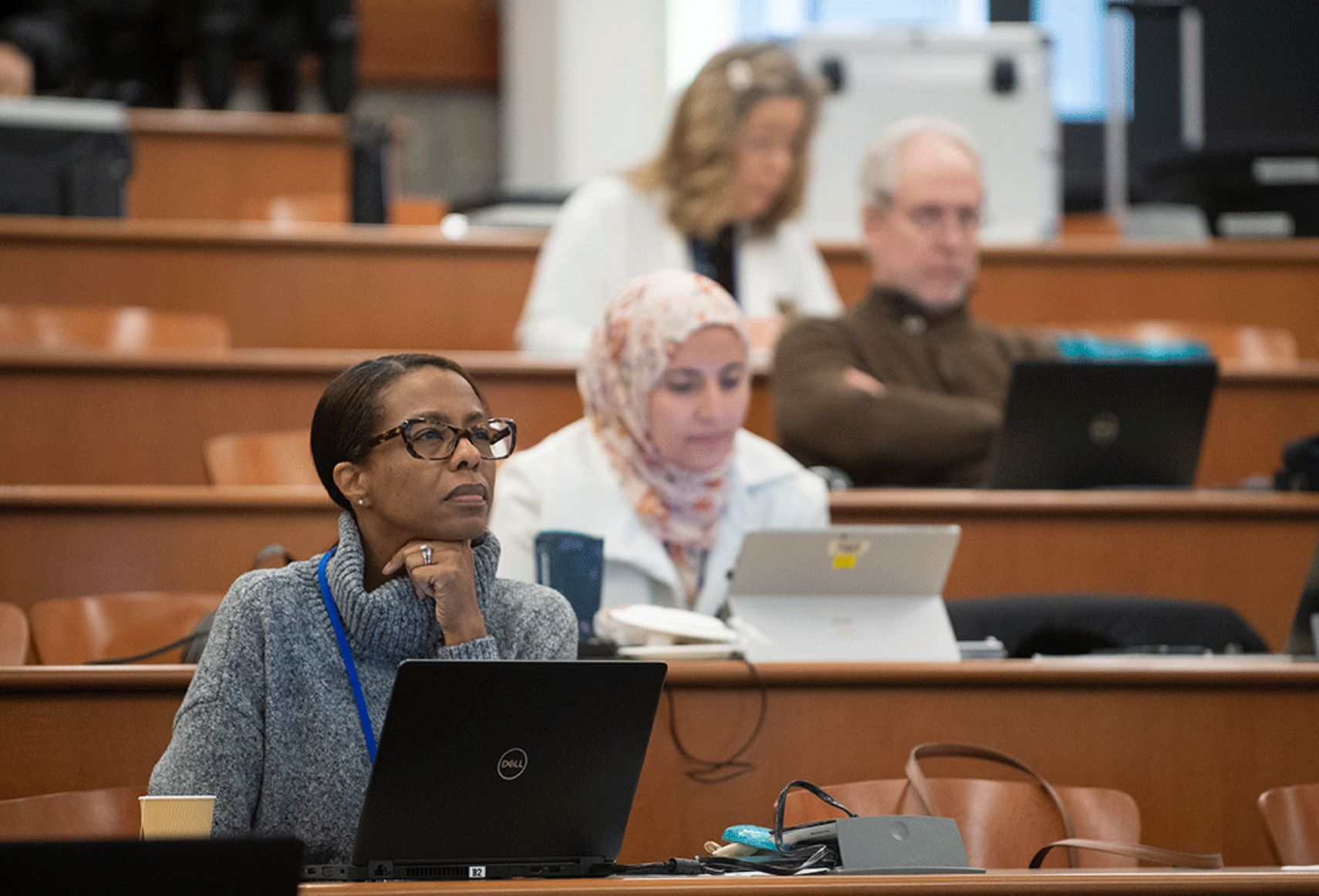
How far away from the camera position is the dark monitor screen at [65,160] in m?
4.13

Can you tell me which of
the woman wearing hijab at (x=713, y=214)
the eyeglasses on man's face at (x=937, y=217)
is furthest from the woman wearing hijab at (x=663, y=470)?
the woman wearing hijab at (x=713, y=214)

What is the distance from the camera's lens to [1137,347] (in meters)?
3.33

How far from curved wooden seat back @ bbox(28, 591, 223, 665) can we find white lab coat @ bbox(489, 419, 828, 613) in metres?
0.45

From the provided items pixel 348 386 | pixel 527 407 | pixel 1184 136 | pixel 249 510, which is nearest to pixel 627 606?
pixel 348 386

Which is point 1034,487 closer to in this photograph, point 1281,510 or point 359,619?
point 1281,510

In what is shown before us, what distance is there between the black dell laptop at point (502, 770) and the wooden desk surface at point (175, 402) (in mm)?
1950

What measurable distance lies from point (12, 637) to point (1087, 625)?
4.73ft

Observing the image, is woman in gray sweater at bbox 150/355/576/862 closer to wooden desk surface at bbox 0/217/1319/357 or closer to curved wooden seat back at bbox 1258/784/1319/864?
curved wooden seat back at bbox 1258/784/1319/864

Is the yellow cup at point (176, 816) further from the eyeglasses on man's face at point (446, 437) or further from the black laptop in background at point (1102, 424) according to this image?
the black laptop in background at point (1102, 424)

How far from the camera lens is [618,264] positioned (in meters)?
3.86

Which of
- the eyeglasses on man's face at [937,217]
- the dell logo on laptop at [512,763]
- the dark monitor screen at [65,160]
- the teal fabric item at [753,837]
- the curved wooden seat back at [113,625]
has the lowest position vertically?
the curved wooden seat back at [113,625]

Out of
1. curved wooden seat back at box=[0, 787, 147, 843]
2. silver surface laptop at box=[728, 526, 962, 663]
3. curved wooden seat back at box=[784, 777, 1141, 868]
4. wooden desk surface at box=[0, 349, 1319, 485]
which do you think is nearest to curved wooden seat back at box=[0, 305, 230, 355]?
wooden desk surface at box=[0, 349, 1319, 485]

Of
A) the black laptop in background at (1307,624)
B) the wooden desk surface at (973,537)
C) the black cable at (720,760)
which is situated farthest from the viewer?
the wooden desk surface at (973,537)

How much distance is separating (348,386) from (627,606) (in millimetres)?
623
